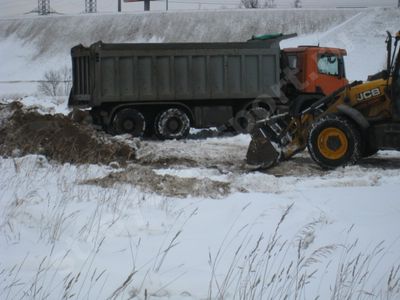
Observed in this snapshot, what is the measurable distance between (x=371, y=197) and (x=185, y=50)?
818 centimetres

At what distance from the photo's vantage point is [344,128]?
364 inches

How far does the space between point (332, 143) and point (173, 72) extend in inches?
226

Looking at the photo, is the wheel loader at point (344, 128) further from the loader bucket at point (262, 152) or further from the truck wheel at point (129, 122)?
the truck wheel at point (129, 122)

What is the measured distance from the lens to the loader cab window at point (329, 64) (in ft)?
46.7

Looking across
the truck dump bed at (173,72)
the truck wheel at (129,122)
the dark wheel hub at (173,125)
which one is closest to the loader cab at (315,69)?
the truck dump bed at (173,72)

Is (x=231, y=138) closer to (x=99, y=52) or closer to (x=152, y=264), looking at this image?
(x=99, y=52)

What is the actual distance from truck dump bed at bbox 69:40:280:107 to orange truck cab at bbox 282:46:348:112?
0.42m

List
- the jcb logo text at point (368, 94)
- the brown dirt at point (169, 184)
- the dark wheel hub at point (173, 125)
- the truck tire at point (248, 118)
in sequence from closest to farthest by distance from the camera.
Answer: the brown dirt at point (169, 184), the jcb logo text at point (368, 94), the dark wheel hub at point (173, 125), the truck tire at point (248, 118)

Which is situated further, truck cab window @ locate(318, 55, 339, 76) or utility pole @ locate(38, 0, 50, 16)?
utility pole @ locate(38, 0, 50, 16)

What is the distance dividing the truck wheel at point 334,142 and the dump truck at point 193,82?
4.67m

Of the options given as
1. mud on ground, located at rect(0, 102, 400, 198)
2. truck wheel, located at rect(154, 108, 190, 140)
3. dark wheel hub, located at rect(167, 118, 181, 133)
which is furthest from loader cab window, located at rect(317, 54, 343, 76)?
dark wheel hub, located at rect(167, 118, 181, 133)

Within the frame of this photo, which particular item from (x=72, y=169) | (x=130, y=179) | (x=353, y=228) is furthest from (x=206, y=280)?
(x=72, y=169)

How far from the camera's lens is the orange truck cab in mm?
14148

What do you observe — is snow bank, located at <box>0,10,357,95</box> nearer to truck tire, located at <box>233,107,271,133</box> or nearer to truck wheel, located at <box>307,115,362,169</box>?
truck tire, located at <box>233,107,271,133</box>
